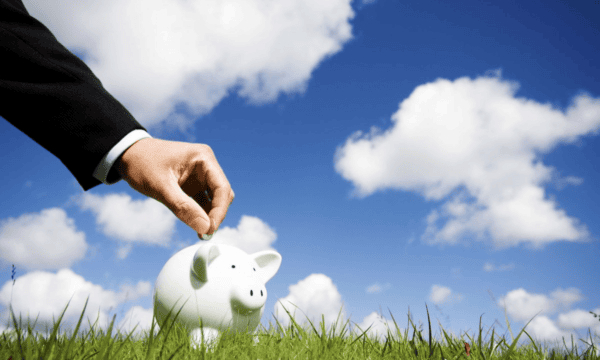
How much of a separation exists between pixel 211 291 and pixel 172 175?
5.60 ft

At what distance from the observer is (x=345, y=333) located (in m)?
2.60

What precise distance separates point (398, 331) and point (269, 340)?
2.58 ft

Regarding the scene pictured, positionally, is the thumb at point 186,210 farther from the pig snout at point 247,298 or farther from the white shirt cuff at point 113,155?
the pig snout at point 247,298

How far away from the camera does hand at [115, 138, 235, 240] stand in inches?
68.2

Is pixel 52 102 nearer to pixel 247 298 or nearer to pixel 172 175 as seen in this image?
pixel 172 175

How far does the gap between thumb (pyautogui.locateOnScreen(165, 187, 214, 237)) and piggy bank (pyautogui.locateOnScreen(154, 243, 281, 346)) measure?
4.82 feet

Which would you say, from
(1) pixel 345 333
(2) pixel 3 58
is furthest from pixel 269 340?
(2) pixel 3 58

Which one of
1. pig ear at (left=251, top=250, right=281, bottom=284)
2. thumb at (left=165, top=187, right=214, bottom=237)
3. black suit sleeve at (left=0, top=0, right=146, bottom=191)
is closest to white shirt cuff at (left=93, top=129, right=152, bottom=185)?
black suit sleeve at (left=0, top=0, right=146, bottom=191)

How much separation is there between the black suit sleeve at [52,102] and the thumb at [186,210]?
323mm

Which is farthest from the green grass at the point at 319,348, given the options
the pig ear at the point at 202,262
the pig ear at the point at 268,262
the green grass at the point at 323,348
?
the pig ear at the point at 268,262

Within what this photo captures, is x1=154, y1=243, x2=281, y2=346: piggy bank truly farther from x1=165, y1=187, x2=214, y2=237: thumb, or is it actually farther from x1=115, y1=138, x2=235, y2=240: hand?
x1=165, y1=187, x2=214, y2=237: thumb

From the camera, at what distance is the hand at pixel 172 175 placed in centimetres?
173

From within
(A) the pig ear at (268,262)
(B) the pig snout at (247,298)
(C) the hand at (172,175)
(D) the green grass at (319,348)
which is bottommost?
(D) the green grass at (319,348)

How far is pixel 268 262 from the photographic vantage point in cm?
399
